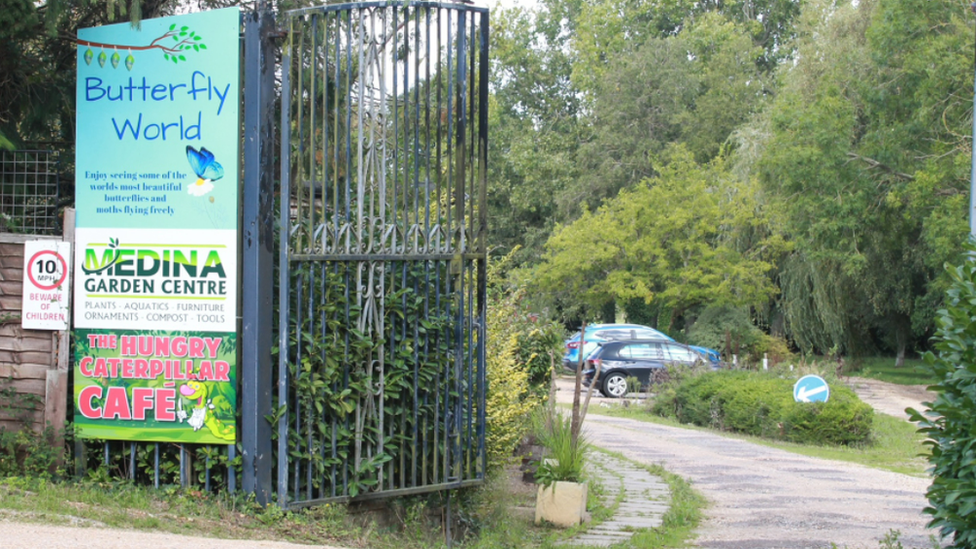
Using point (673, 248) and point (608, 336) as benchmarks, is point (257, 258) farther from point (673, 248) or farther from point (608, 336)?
point (673, 248)

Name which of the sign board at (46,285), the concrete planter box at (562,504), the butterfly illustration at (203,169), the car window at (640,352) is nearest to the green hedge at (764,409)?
the car window at (640,352)

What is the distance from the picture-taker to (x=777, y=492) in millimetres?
11250

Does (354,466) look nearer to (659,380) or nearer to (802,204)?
(659,380)

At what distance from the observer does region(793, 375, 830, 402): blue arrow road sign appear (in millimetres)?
16172

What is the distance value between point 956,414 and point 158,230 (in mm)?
5466

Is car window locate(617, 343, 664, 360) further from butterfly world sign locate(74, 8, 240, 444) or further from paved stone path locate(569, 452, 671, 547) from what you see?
butterfly world sign locate(74, 8, 240, 444)

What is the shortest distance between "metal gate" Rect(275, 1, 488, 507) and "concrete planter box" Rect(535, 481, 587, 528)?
137 cm

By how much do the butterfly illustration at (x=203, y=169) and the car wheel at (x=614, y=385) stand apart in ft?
58.2

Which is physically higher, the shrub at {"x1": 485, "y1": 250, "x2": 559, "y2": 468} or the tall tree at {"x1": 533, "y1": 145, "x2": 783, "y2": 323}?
the tall tree at {"x1": 533, "y1": 145, "x2": 783, "y2": 323}

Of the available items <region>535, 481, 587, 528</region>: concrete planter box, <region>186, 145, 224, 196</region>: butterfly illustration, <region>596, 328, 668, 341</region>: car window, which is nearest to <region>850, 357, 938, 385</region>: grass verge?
<region>596, 328, 668, 341</region>: car window

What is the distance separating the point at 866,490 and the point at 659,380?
31.8 feet

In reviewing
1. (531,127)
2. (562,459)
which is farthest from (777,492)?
(531,127)

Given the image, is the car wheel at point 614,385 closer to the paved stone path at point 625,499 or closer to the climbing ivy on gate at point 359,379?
the paved stone path at point 625,499

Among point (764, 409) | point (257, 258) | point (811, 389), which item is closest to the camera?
point (257, 258)
